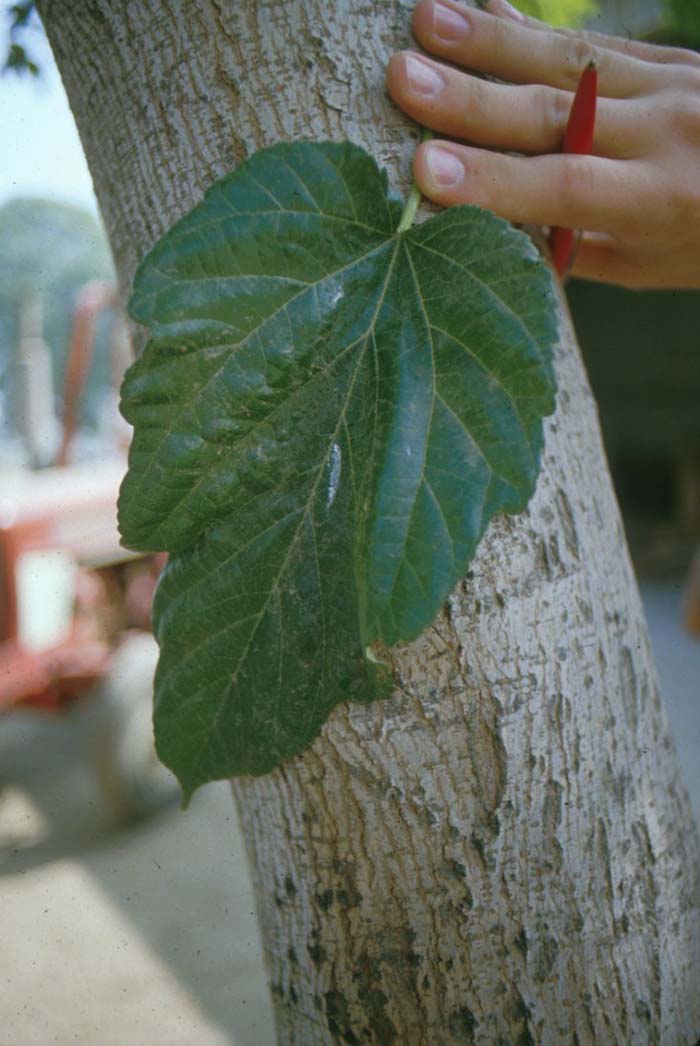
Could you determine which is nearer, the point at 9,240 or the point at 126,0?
the point at 126,0

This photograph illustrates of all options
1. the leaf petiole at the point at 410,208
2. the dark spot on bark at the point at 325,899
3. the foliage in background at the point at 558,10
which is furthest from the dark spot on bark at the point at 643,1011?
the foliage in background at the point at 558,10

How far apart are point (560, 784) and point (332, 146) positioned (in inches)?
16.7

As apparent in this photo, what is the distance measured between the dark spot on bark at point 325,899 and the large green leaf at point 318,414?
135mm

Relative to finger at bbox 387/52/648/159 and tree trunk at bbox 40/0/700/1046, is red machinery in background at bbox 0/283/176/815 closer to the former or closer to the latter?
tree trunk at bbox 40/0/700/1046

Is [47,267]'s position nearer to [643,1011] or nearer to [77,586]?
[643,1011]

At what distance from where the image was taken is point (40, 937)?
95.0 inches

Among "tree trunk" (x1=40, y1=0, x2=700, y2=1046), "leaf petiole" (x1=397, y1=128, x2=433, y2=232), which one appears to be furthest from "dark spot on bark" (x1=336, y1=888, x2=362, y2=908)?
"leaf petiole" (x1=397, y1=128, x2=433, y2=232)

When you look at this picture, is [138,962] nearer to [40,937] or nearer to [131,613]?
[40,937]

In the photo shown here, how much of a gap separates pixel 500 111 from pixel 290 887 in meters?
0.56

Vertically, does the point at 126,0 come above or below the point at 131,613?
above

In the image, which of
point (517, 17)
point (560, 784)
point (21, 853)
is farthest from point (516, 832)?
point (21, 853)

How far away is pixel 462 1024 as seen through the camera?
2.03ft

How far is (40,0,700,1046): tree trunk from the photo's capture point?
0.60m

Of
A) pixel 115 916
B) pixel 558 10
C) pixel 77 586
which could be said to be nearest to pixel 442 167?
pixel 558 10
